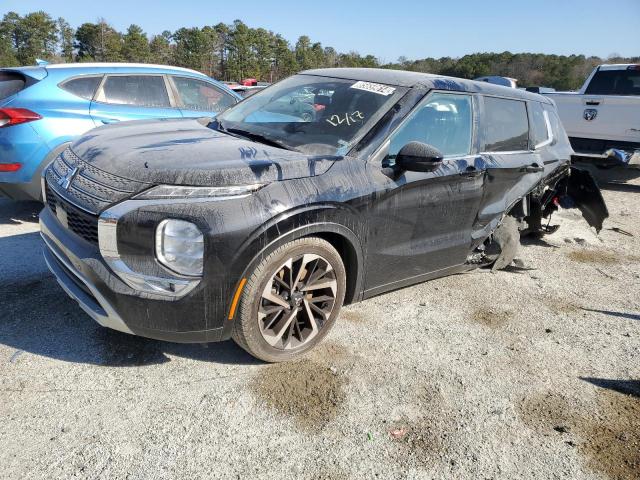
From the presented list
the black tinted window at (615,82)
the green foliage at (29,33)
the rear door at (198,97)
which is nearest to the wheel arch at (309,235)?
the rear door at (198,97)

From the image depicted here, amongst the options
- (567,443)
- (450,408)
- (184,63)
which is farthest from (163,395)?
(184,63)

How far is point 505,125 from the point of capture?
4184 millimetres

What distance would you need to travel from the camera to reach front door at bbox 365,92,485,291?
314 cm

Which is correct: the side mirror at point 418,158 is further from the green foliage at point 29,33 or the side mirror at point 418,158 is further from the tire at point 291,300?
the green foliage at point 29,33

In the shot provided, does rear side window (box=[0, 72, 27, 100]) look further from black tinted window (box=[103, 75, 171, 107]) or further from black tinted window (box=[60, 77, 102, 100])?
black tinted window (box=[103, 75, 171, 107])

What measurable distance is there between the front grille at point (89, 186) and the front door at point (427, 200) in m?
1.47

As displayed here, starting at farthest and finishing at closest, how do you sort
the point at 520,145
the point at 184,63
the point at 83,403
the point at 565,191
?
the point at 184,63 → the point at 565,191 → the point at 520,145 → the point at 83,403

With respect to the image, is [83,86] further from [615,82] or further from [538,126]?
[615,82]

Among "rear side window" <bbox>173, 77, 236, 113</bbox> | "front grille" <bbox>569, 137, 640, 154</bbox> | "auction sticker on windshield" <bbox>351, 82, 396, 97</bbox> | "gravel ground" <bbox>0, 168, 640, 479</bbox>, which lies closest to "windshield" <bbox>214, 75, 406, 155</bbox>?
"auction sticker on windshield" <bbox>351, 82, 396, 97</bbox>

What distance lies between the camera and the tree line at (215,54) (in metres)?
29.9

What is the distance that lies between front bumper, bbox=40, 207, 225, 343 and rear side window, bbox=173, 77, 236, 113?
147 inches

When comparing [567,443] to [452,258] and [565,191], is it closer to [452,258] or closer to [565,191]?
[452,258]

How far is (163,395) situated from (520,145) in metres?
3.67

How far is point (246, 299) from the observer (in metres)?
2.59
